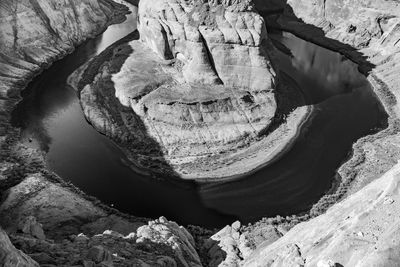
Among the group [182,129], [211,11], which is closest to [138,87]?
[182,129]

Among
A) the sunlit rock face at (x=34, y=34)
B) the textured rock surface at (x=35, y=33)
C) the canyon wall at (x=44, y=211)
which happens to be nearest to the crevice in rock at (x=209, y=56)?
the canyon wall at (x=44, y=211)

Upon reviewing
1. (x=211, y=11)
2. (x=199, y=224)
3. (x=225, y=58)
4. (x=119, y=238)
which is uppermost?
(x=211, y=11)

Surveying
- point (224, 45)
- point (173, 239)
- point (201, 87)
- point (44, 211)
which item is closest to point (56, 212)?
point (44, 211)

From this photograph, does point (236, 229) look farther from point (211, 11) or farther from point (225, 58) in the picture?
point (211, 11)

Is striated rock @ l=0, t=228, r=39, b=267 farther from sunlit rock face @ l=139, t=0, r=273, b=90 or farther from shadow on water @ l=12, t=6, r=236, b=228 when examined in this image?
sunlit rock face @ l=139, t=0, r=273, b=90

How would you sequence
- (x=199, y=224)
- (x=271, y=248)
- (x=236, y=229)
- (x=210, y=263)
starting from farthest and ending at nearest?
1. (x=199, y=224)
2. (x=236, y=229)
3. (x=210, y=263)
4. (x=271, y=248)

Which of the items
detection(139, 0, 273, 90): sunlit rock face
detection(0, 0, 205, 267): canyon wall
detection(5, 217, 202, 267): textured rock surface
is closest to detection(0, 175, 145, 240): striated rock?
detection(0, 0, 205, 267): canyon wall
